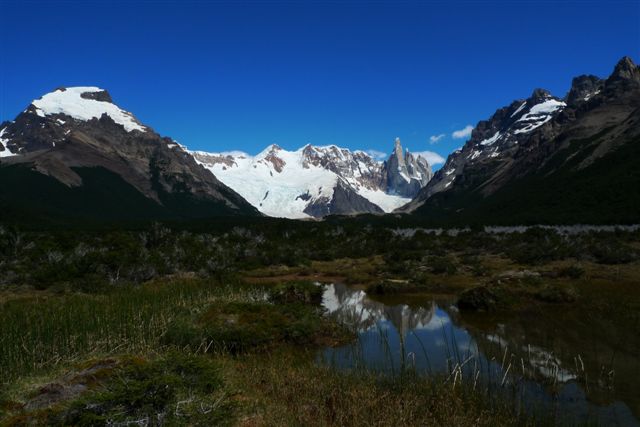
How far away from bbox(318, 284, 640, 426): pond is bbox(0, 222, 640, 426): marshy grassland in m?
0.21

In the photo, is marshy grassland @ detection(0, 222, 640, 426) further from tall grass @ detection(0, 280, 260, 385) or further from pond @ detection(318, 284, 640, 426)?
pond @ detection(318, 284, 640, 426)

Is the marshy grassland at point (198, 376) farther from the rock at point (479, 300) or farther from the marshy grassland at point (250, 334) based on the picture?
the rock at point (479, 300)

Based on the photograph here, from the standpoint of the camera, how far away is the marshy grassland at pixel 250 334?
948 centimetres

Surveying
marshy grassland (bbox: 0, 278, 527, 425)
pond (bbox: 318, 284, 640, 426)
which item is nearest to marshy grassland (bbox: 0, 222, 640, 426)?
marshy grassland (bbox: 0, 278, 527, 425)

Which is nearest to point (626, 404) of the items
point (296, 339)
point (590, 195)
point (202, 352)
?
point (296, 339)

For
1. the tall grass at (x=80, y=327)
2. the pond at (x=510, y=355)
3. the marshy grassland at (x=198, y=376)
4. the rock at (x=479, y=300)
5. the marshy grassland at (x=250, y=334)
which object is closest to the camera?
the marshy grassland at (x=198, y=376)

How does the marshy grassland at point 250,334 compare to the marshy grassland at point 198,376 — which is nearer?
the marshy grassland at point 198,376

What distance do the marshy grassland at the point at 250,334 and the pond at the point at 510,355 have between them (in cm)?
21

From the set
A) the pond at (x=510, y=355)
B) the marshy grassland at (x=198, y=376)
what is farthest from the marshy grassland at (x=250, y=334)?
the pond at (x=510, y=355)

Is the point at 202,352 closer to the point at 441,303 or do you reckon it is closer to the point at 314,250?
the point at 441,303

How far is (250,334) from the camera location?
62.4 feet

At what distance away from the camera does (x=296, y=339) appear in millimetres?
20016

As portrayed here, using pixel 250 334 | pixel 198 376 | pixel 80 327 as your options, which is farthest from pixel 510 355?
pixel 80 327

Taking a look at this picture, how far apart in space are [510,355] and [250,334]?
1034cm
